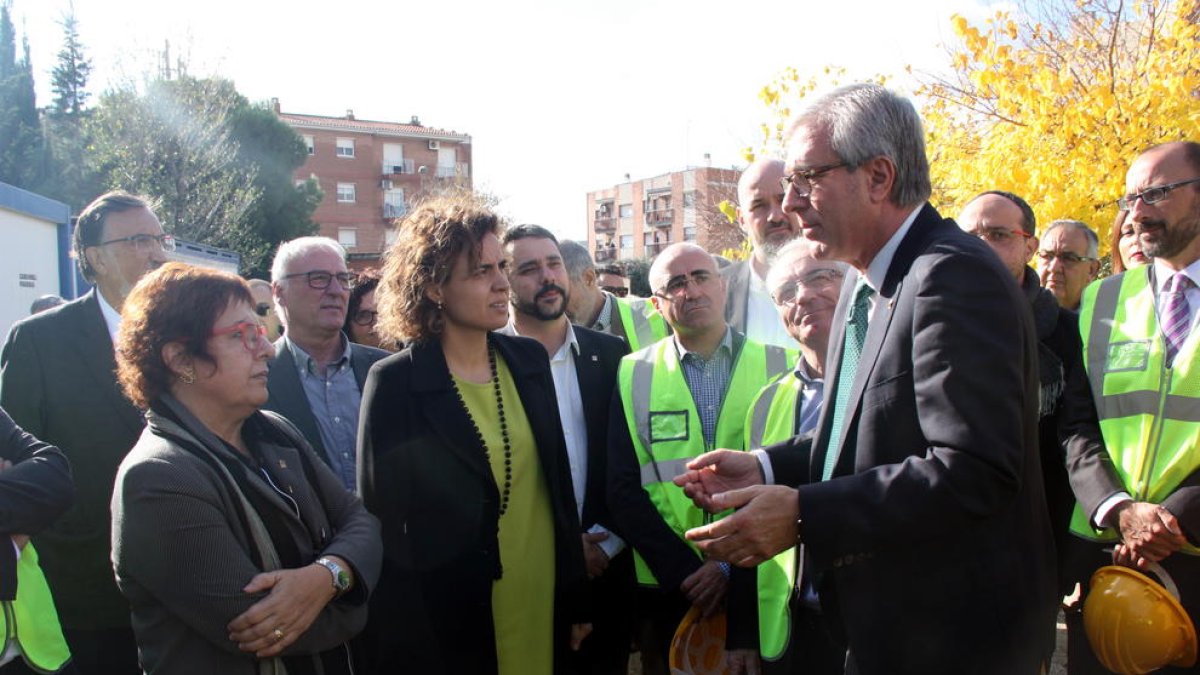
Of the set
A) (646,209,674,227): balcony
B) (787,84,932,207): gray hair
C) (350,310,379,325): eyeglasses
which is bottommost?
(350,310,379,325): eyeglasses

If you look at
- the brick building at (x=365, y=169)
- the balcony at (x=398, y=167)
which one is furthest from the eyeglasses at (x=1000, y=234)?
the balcony at (x=398, y=167)

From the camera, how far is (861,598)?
1.94m

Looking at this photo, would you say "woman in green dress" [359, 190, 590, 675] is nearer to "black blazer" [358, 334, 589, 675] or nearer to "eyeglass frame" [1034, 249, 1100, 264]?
"black blazer" [358, 334, 589, 675]

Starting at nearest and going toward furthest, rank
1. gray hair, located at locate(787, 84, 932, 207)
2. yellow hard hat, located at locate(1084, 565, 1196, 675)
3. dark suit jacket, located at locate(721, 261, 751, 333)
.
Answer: gray hair, located at locate(787, 84, 932, 207) → yellow hard hat, located at locate(1084, 565, 1196, 675) → dark suit jacket, located at locate(721, 261, 751, 333)

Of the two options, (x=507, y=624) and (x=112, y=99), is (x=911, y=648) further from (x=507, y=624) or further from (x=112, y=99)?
(x=112, y=99)

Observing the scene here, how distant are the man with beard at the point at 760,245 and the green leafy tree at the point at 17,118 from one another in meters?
30.3

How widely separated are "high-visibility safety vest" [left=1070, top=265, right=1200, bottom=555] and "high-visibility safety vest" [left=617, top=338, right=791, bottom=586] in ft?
4.00

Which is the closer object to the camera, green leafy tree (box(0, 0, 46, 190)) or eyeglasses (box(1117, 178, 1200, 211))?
eyeglasses (box(1117, 178, 1200, 211))

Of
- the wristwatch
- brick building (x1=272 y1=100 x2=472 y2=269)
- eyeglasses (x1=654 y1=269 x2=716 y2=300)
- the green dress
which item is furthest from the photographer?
brick building (x1=272 y1=100 x2=472 y2=269)

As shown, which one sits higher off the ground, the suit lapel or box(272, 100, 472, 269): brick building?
box(272, 100, 472, 269): brick building

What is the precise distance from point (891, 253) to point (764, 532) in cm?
75

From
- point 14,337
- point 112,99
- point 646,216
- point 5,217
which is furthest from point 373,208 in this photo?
point 14,337

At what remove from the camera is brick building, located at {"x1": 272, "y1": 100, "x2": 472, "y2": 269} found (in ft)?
198

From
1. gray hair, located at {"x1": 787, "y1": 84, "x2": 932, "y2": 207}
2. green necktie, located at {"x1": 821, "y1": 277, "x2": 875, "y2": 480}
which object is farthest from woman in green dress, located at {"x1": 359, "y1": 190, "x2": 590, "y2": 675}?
gray hair, located at {"x1": 787, "y1": 84, "x2": 932, "y2": 207}
